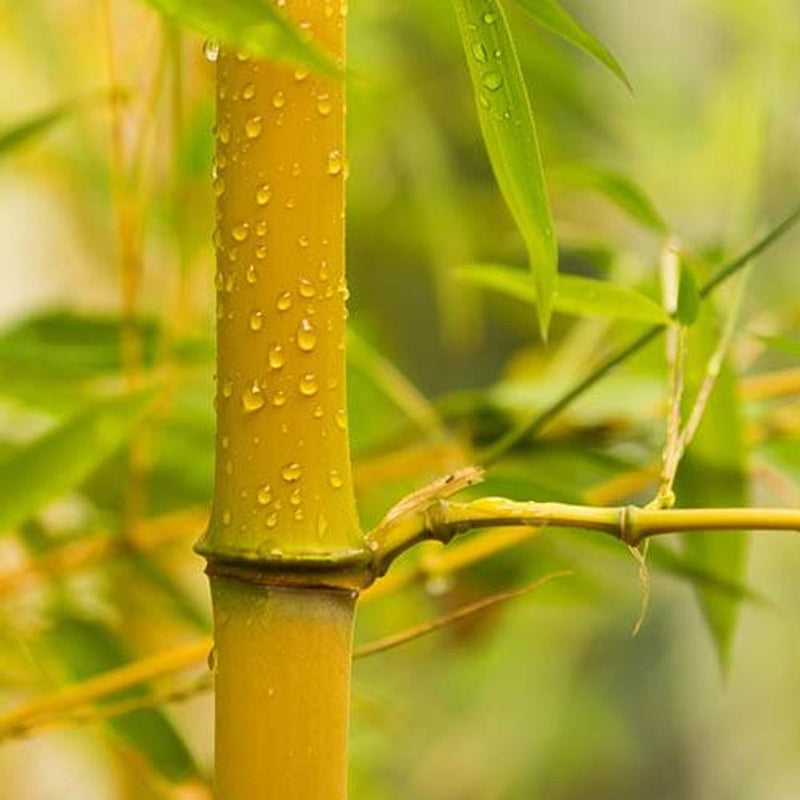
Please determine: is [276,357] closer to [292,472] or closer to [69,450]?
[292,472]

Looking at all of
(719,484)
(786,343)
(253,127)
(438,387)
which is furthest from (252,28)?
(438,387)

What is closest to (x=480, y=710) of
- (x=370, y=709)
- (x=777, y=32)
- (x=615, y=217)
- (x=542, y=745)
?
(x=542, y=745)

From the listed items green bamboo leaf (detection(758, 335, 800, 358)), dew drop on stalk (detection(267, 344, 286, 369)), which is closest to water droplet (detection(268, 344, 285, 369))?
dew drop on stalk (detection(267, 344, 286, 369))

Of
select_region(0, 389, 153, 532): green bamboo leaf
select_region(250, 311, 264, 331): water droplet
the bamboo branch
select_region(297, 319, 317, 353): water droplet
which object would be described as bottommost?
select_region(0, 389, 153, 532): green bamboo leaf

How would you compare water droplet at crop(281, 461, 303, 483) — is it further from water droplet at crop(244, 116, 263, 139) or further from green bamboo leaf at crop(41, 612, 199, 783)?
green bamboo leaf at crop(41, 612, 199, 783)

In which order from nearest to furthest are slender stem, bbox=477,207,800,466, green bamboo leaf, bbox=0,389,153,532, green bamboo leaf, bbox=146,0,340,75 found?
green bamboo leaf, bbox=146,0,340,75, slender stem, bbox=477,207,800,466, green bamboo leaf, bbox=0,389,153,532

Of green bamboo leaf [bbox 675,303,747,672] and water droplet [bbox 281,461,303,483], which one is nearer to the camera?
water droplet [bbox 281,461,303,483]

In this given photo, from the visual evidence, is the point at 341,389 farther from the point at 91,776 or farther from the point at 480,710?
the point at 480,710

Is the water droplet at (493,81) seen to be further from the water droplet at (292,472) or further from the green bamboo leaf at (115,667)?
the green bamboo leaf at (115,667)
